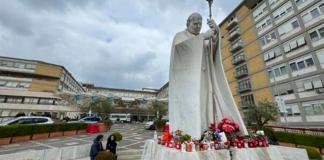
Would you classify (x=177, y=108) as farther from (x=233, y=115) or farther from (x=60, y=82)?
(x=60, y=82)

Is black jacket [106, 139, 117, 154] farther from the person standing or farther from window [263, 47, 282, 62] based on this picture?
window [263, 47, 282, 62]

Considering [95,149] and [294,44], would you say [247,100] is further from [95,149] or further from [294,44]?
[95,149]

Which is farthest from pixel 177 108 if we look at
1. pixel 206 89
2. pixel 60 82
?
pixel 60 82

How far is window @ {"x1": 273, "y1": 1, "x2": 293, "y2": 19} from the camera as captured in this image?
77.3 ft

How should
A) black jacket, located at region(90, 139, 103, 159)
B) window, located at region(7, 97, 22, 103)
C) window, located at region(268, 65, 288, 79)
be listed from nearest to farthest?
black jacket, located at region(90, 139, 103, 159), window, located at region(268, 65, 288, 79), window, located at region(7, 97, 22, 103)

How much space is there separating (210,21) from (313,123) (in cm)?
2240

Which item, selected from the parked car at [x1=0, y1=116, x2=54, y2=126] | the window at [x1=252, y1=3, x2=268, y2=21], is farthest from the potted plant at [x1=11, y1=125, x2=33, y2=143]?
the window at [x1=252, y1=3, x2=268, y2=21]

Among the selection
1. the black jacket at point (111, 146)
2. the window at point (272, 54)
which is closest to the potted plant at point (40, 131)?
the black jacket at point (111, 146)

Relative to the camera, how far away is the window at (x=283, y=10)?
2355 cm

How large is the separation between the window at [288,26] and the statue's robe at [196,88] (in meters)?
23.7

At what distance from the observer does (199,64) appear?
5332 millimetres

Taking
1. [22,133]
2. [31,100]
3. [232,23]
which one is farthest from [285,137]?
[31,100]

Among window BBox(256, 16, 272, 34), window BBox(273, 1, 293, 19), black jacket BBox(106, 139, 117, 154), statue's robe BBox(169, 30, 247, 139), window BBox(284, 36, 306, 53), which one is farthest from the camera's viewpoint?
window BBox(256, 16, 272, 34)

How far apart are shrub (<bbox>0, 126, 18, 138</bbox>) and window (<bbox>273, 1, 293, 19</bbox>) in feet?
108
